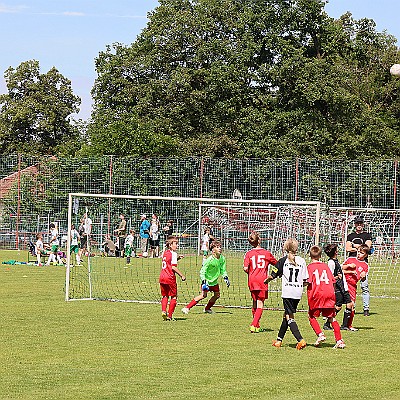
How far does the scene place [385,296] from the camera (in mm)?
22750

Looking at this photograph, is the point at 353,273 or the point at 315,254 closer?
the point at 315,254

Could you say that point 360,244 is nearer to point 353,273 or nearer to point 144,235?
point 353,273

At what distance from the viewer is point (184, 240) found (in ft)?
97.6

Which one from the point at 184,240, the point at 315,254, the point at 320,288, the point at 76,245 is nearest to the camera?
the point at 320,288

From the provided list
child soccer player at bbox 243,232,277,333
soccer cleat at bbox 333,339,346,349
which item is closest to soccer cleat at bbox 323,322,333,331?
child soccer player at bbox 243,232,277,333

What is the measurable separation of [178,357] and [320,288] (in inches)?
96.7

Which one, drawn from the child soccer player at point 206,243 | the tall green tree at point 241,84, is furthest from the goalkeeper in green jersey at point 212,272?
the tall green tree at point 241,84

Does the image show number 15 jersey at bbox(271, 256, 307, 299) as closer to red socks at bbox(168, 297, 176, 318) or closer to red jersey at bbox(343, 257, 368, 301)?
red jersey at bbox(343, 257, 368, 301)

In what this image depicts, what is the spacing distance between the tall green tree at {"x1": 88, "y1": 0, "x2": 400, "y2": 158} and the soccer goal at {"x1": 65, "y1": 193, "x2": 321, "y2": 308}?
13.8 m

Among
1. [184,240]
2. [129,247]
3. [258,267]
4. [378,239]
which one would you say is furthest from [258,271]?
[378,239]

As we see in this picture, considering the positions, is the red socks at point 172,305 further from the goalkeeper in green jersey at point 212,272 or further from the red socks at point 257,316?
the red socks at point 257,316

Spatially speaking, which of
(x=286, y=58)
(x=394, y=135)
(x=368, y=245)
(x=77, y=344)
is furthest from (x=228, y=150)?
(x=77, y=344)

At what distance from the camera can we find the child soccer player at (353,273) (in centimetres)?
1582

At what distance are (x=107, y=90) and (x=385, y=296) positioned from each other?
113 feet
